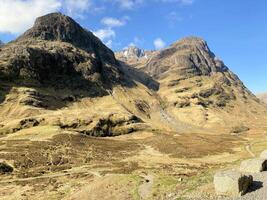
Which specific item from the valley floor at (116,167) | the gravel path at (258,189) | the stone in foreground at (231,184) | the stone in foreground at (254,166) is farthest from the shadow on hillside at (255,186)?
the stone in foreground at (254,166)

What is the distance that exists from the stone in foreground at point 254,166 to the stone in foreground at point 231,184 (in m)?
6.73

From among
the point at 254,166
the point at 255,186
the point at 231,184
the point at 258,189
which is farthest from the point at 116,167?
the point at 231,184

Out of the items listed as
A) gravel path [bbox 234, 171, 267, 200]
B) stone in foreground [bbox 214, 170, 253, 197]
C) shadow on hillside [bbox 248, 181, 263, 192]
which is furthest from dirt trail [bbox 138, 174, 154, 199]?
gravel path [bbox 234, 171, 267, 200]

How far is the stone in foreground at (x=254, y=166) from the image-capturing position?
4100cm

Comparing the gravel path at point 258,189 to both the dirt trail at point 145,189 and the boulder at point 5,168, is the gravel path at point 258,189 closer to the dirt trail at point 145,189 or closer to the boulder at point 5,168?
the dirt trail at point 145,189

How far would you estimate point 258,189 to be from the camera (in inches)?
1384

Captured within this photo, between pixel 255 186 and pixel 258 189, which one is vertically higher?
pixel 255 186

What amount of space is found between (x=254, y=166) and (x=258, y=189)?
21.4ft

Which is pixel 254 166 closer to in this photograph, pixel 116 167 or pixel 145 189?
pixel 145 189

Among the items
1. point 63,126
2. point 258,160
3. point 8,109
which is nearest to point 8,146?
point 63,126

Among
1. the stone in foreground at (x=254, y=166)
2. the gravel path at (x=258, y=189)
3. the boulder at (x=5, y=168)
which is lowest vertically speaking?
the boulder at (x=5, y=168)

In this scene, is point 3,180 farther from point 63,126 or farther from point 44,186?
point 63,126

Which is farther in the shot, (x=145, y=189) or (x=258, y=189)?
(x=145, y=189)

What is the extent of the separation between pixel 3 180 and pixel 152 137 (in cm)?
10208
